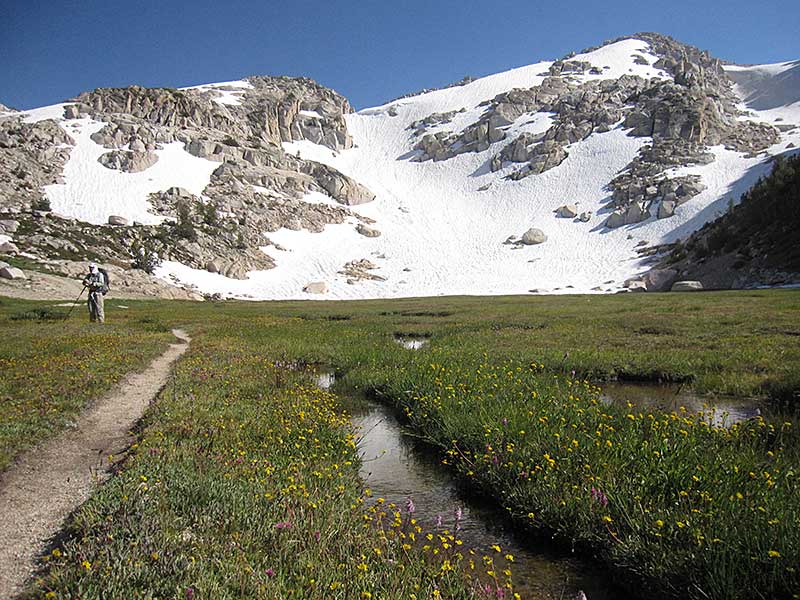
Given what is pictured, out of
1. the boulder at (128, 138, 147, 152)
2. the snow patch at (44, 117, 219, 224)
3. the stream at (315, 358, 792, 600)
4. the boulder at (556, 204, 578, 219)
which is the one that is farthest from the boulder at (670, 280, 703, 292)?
the boulder at (128, 138, 147, 152)

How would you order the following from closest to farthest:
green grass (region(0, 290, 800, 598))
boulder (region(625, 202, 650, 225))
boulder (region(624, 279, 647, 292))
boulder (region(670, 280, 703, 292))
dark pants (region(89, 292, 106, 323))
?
green grass (region(0, 290, 800, 598))
dark pants (region(89, 292, 106, 323))
boulder (region(670, 280, 703, 292))
boulder (region(624, 279, 647, 292))
boulder (region(625, 202, 650, 225))

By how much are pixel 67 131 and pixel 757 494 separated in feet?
483

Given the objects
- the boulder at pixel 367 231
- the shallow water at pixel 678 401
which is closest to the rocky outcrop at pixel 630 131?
the boulder at pixel 367 231

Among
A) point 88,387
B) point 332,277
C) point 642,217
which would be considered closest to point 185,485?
point 88,387

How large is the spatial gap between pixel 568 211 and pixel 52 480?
134246 mm

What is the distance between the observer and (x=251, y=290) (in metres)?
82.9

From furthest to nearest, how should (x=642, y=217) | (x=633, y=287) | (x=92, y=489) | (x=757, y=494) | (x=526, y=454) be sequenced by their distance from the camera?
(x=642, y=217) → (x=633, y=287) → (x=526, y=454) → (x=92, y=489) → (x=757, y=494)

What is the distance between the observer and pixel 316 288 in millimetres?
87500

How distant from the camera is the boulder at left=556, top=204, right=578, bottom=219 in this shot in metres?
127

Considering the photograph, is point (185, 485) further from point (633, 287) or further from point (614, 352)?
point (633, 287)

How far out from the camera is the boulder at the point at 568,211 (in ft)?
415

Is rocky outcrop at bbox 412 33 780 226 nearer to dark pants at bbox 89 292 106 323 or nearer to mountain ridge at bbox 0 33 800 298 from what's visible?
mountain ridge at bbox 0 33 800 298

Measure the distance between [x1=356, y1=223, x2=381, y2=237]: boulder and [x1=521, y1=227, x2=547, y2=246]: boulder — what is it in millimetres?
38974

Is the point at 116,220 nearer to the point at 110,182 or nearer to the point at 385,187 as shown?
the point at 110,182
